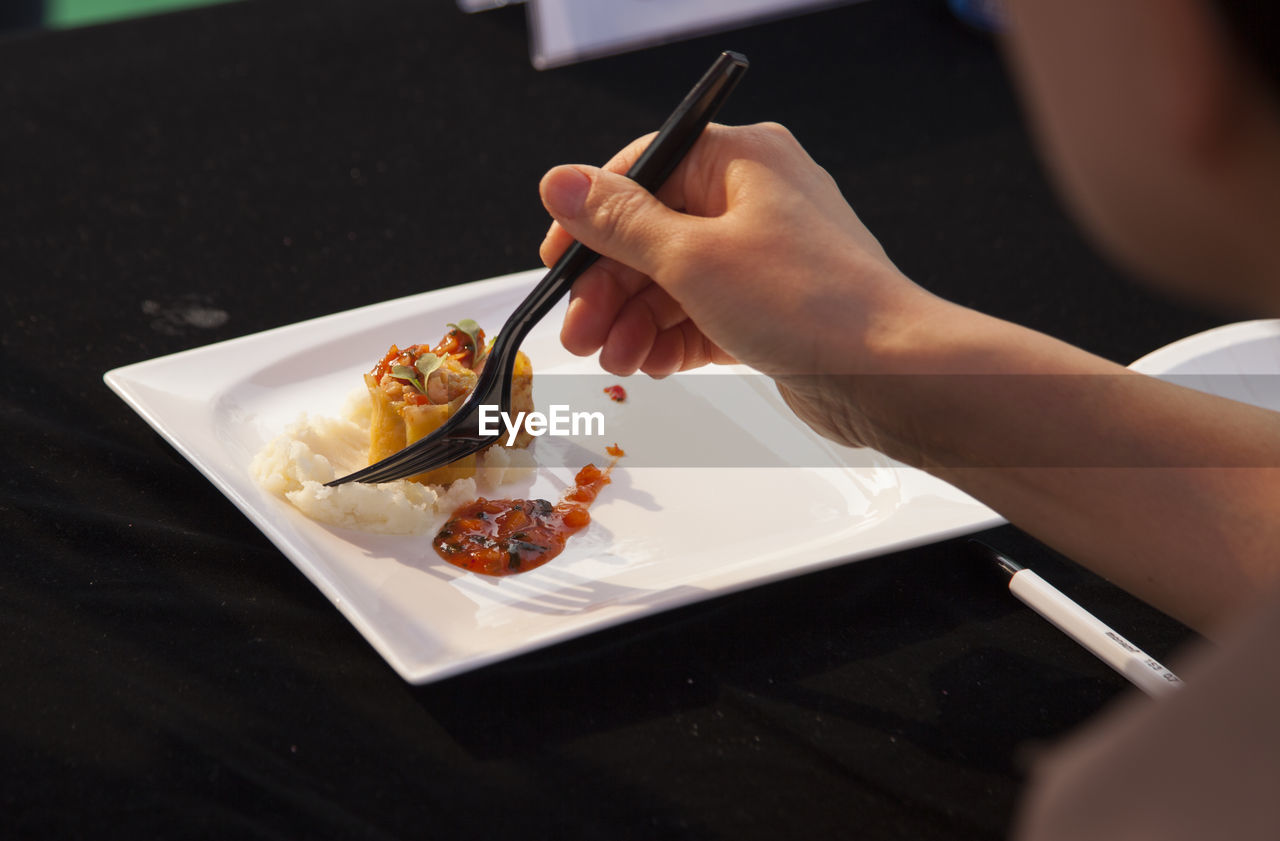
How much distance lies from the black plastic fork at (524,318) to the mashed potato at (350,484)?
1.6 inches

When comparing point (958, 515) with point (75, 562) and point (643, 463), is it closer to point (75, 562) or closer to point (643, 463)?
point (643, 463)

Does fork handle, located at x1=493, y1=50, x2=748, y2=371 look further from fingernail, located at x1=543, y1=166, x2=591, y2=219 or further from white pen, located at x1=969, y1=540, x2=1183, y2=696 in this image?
white pen, located at x1=969, y1=540, x2=1183, y2=696

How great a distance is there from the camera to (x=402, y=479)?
150 cm

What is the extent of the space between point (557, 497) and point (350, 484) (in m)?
0.29

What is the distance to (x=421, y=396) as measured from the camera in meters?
1.60

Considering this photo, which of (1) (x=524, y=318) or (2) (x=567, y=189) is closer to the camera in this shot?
(2) (x=567, y=189)

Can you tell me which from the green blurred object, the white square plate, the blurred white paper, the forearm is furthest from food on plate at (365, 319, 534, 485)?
the green blurred object

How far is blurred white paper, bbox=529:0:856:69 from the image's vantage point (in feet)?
9.42

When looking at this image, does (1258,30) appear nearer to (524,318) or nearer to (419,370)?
(524,318)

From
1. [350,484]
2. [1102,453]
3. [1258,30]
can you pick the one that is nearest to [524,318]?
[350,484]

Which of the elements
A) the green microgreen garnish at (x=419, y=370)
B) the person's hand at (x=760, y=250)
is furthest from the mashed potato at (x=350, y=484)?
the person's hand at (x=760, y=250)

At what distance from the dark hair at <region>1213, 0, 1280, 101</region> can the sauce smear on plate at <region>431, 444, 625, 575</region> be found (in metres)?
1.03

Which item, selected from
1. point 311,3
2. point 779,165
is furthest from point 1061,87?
point 311,3

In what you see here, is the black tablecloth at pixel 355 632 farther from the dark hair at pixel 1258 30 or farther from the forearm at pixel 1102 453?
the dark hair at pixel 1258 30
